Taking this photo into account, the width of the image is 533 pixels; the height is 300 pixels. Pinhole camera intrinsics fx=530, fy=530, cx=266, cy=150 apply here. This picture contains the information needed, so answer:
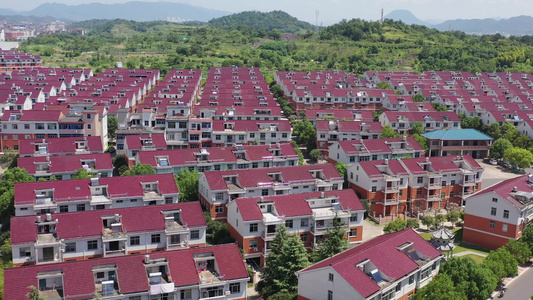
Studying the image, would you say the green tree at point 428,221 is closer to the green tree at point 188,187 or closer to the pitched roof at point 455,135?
the green tree at point 188,187

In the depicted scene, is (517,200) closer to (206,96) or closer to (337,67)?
(206,96)

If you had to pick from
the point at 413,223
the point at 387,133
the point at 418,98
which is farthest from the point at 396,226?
the point at 418,98

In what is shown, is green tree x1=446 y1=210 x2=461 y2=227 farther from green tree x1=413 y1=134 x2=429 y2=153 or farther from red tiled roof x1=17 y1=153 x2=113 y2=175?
red tiled roof x1=17 y1=153 x2=113 y2=175

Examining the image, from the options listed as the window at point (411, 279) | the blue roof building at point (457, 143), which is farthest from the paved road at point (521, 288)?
the blue roof building at point (457, 143)

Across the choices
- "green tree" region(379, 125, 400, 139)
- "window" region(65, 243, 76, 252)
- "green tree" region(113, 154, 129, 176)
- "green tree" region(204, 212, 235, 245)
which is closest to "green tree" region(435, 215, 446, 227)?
"green tree" region(204, 212, 235, 245)

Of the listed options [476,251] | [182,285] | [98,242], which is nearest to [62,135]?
[98,242]

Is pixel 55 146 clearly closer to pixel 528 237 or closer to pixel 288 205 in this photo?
pixel 288 205
